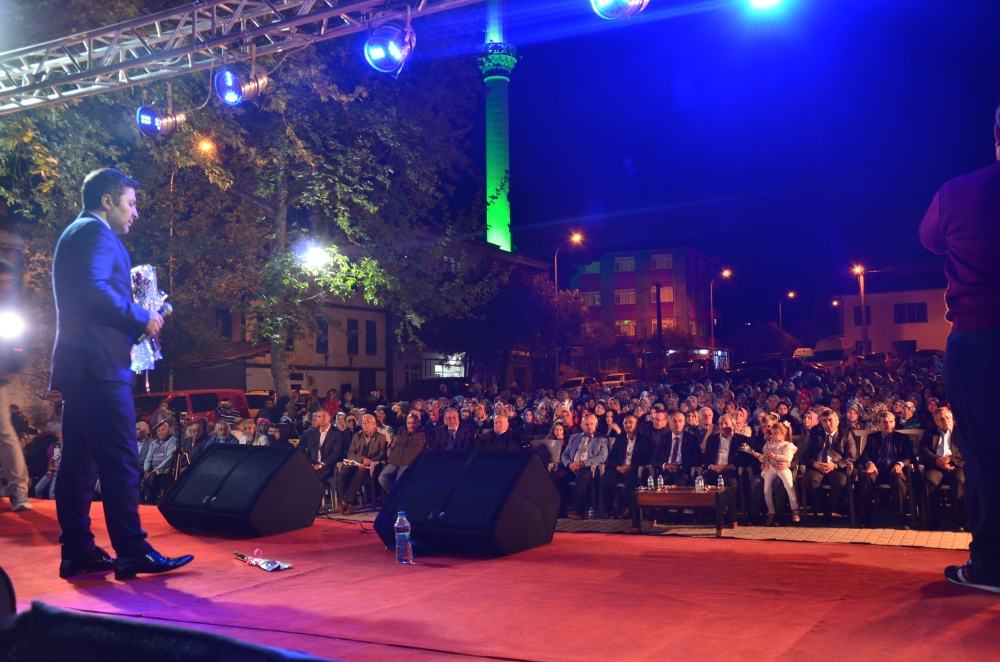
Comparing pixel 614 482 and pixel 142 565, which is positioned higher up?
pixel 142 565

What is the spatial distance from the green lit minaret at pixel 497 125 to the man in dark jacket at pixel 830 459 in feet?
170

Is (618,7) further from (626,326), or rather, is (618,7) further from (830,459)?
(626,326)

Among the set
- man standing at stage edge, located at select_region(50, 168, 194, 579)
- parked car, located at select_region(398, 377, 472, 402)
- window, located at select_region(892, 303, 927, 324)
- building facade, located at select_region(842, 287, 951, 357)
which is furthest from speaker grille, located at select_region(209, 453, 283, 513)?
window, located at select_region(892, 303, 927, 324)

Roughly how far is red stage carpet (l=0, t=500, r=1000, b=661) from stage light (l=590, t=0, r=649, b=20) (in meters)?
5.09

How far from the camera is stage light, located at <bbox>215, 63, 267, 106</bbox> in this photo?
9430mm

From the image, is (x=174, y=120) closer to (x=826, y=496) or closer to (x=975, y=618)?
(x=826, y=496)

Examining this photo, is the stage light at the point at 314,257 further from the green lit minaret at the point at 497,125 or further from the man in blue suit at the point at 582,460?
the green lit minaret at the point at 497,125

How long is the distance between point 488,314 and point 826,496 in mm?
30287

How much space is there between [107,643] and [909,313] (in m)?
75.4

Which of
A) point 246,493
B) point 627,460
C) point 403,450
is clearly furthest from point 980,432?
point 403,450

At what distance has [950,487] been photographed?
8758 mm

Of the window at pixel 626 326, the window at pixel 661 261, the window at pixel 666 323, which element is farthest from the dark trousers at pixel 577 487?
the window at pixel 661 261

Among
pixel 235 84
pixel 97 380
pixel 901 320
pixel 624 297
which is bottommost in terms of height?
pixel 97 380

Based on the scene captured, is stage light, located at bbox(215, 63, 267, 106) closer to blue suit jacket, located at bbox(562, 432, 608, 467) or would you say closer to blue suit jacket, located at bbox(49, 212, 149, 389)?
blue suit jacket, located at bbox(49, 212, 149, 389)
